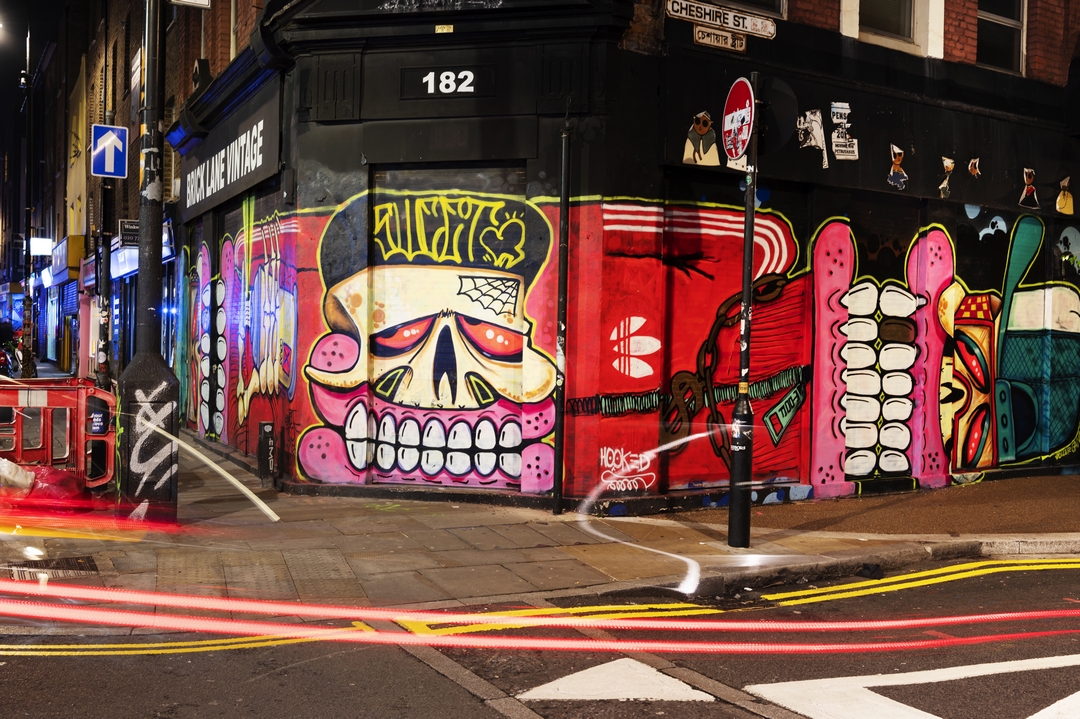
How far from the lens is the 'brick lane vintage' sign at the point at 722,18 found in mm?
10062

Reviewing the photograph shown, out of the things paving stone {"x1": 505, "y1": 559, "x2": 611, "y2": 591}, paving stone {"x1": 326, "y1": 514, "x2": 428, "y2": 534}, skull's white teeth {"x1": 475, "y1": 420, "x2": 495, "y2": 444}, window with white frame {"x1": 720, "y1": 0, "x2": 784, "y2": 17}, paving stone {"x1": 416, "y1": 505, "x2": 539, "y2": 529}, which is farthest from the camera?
window with white frame {"x1": 720, "y1": 0, "x2": 784, "y2": 17}

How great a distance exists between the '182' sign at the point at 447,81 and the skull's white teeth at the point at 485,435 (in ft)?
11.7

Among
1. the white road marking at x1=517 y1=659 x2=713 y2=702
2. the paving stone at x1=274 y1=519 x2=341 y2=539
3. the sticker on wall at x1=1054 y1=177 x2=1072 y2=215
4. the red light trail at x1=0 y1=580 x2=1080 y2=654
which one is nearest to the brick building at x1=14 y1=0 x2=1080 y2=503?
the sticker on wall at x1=1054 y1=177 x2=1072 y2=215

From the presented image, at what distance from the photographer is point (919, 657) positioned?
5457 millimetres

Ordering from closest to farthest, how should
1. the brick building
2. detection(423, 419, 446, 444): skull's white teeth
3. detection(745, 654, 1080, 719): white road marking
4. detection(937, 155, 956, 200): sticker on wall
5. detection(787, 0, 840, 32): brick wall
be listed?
detection(745, 654, 1080, 719): white road marking, the brick building, detection(423, 419, 446, 444): skull's white teeth, detection(787, 0, 840, 32): brick wall, detection(937, 155, 956, 200): sticker on wall

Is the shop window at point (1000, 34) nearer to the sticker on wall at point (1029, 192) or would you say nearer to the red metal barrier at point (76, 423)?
the sticker on wall at point (1029, 192)

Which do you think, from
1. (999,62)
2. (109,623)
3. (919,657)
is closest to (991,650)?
(919,657)

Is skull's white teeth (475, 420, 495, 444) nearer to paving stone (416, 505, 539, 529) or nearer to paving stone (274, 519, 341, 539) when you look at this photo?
paving stone (416, 505, 539, 529)

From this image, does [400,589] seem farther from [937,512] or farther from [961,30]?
[961,30]

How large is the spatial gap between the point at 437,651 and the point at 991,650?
10.8ft

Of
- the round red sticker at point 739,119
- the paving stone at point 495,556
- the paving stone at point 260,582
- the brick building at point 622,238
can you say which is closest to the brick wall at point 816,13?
the brick building at point 622,238

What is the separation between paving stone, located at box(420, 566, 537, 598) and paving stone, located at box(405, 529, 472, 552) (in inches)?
28.1

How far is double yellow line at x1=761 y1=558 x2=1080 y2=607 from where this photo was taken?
7.11 m

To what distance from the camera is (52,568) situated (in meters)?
7.02
